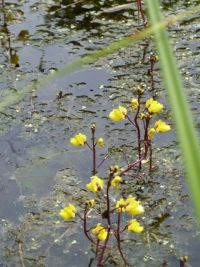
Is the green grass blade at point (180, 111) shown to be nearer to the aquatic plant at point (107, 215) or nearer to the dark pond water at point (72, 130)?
the aquatic plant at point (107, 215)

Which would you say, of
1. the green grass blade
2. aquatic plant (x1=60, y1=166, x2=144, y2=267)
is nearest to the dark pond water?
aquatic plant (x1=60, y1=166, x2=144, y2=267)

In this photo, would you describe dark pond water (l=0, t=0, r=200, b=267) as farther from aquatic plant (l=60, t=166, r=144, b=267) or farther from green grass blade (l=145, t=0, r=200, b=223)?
green grass blade (l=145, t=0, r=200, b=223)

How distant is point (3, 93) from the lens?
123 inches

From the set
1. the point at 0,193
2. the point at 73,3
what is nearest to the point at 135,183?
the point at 0,193

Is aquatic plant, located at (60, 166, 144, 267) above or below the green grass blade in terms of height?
above

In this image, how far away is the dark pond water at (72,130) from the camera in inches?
84.1

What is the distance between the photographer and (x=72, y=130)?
112 inches

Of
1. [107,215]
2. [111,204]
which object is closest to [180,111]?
[107,215]

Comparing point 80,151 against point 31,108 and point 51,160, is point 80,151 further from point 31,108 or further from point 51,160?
point 31,108

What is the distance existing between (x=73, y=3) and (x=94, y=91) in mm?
1220

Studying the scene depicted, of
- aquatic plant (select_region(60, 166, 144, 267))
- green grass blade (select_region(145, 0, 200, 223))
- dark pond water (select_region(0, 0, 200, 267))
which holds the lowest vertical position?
green grass blade (select_region(145, 0, 200, 223))

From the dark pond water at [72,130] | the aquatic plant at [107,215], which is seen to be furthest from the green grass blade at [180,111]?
the dark pond water at [72,130]

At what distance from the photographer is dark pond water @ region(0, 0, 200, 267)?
2.14 metres

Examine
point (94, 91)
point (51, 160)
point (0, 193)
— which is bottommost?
point (0, 193)
